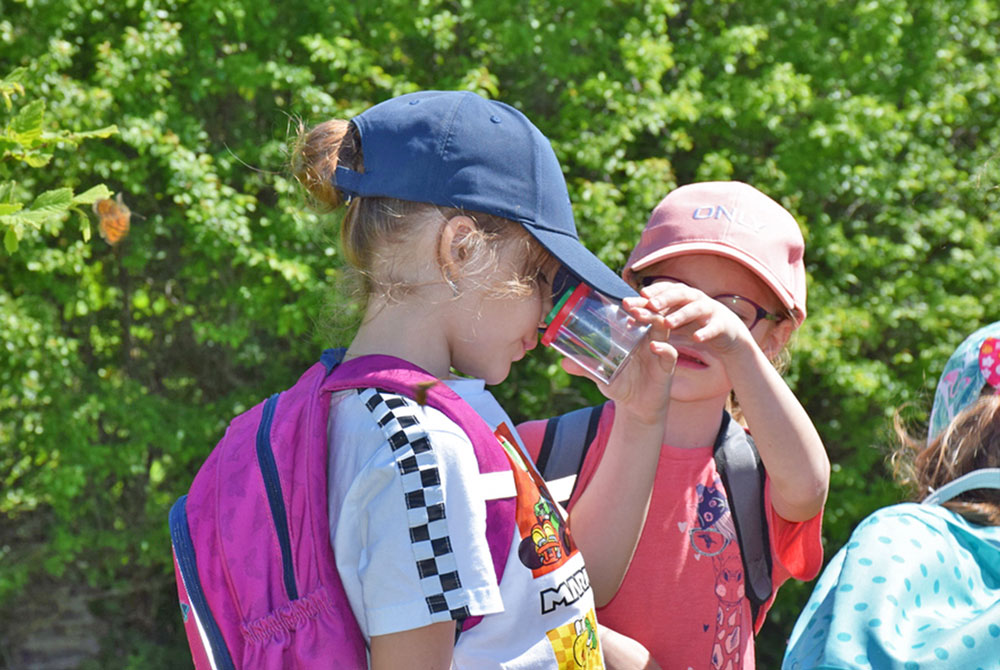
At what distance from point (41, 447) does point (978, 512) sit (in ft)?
15.1

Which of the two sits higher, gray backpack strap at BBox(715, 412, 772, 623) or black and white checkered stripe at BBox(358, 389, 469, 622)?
black and white checkered stripe at BBox(358, 389, 469, 622)


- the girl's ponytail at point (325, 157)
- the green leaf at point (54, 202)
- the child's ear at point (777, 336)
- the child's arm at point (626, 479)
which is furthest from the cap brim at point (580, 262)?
the green leaf at point (54, 202)

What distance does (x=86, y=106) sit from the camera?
473cm

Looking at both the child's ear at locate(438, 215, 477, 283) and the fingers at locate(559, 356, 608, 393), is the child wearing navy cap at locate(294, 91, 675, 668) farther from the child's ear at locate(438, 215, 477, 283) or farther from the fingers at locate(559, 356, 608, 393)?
the fingers at locate(559, 356, 608, 393)

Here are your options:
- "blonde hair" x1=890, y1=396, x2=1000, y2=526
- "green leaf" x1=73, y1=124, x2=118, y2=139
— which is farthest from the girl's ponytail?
"blonde hair" x1=890, y1=396, x2=1000, y2=526

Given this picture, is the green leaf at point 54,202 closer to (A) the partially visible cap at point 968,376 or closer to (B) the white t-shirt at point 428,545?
(B) the white t-shirt at point 428,545

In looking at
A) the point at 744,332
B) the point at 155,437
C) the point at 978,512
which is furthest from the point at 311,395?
the point at 155,437

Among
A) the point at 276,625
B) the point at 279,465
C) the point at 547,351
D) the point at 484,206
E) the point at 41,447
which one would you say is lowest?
the point at 41,447

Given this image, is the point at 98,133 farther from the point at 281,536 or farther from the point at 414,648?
the point at 414,648

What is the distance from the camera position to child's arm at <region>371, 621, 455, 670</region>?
1.40 meters

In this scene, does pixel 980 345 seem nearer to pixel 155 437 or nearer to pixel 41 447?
pixel 155 437

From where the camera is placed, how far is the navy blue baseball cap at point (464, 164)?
1.58 meters

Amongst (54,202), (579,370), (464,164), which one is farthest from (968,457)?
(54,202)

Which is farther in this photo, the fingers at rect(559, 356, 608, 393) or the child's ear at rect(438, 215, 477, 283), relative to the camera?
the fingers at rect(559, 356, 608, 393)
